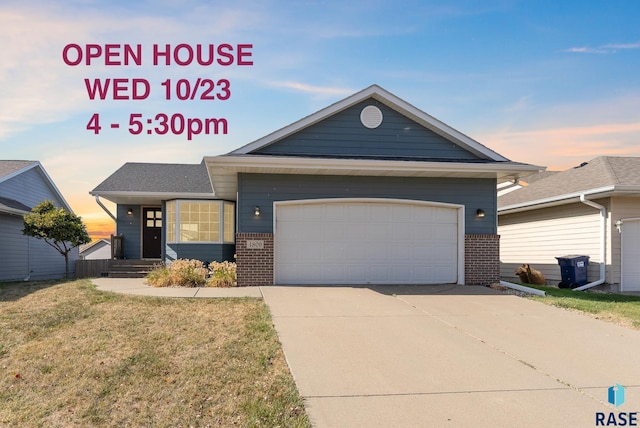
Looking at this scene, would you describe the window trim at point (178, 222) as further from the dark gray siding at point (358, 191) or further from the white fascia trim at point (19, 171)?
the white fascia trim at point (19, 171)

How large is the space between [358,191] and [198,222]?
693cm

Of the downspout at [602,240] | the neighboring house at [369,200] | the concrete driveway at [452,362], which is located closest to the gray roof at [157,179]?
the neighboring house at [369,200]

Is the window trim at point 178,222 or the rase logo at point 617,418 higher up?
the window trim at point 178,222

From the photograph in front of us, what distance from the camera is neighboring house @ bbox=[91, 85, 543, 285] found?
39.4ft

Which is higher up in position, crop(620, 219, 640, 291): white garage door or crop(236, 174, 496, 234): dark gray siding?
crop(236, 174, 496, 234): dark gray siding

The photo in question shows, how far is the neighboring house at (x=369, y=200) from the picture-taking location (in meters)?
12.0

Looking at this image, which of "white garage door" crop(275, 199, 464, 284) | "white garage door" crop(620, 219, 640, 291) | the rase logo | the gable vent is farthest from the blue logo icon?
"white garage door" crop(620, 219, 640, 291)

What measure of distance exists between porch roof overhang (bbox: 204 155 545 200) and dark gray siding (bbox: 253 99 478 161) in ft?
1.96

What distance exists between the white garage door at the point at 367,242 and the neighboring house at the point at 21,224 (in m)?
10.6

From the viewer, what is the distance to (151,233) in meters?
19.2

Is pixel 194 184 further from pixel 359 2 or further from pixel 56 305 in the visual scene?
pixel 359 2

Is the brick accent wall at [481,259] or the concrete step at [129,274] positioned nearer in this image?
the brick accent wall at [481,259]

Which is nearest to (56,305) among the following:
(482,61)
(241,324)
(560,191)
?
(241,324)

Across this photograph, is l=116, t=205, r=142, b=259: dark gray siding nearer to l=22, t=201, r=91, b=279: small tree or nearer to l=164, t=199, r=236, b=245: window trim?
l=22, t=201, r=91, b=279: small tree
